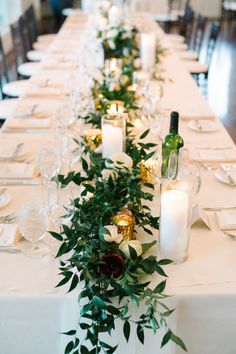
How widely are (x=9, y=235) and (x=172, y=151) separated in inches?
26.7

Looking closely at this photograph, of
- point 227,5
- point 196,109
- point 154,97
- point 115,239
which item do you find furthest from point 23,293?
point 227,5

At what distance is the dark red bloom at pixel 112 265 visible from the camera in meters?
1.20

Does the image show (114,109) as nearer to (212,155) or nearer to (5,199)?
(212,155)

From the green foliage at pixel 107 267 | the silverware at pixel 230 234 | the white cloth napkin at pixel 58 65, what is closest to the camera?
the green foliage at pixel 107 267

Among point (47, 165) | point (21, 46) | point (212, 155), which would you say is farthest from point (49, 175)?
point (21, 46)

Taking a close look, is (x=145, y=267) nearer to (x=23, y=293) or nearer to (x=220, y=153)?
(x=23, y=293)

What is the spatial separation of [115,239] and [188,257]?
27 centimetres

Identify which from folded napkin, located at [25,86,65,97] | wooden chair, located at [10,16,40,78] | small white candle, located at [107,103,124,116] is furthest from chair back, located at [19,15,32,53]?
small white candle, located at [107,103,124,116]

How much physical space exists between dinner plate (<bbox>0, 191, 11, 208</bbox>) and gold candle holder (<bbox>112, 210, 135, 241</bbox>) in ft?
1.73

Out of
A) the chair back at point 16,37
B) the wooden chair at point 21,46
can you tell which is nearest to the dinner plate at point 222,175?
the wooden chair at point 21,46

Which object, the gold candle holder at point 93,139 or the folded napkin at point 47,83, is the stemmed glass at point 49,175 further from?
the folded napkin at point 47,83

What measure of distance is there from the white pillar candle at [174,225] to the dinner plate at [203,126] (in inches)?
48.3

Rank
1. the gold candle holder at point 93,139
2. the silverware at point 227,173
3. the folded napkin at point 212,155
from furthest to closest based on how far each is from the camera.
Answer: the folded napkin at point 212,155
the gold candle holder at point 93,139
the silverware at point 227,173

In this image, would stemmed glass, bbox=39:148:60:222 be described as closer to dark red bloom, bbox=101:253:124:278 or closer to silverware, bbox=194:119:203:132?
dark red bloom, bbox=101:253:124:278
